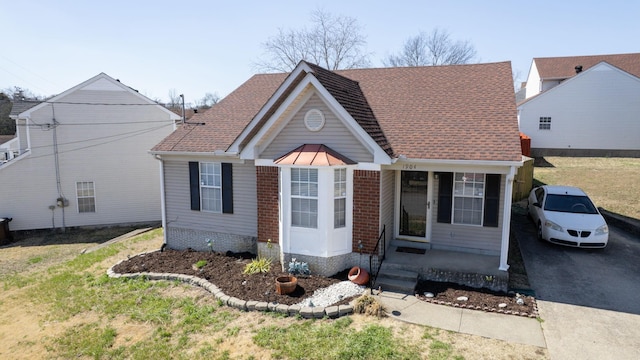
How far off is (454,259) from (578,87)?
2302cm

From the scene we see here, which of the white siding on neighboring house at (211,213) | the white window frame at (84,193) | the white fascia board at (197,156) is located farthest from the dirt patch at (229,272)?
the white window frame at (84,193)

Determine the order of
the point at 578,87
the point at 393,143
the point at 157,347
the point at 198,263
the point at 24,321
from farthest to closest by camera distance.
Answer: the point at 578,87 → the point at 198,263 → the point at 393,143 → the point at 24,321 → the point at 157,347

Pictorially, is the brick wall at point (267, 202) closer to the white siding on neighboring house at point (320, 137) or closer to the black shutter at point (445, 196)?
the white siding on neighboring house at point (320, 137)

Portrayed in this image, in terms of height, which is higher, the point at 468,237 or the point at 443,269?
the point at 468,237

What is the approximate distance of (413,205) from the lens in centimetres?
1071

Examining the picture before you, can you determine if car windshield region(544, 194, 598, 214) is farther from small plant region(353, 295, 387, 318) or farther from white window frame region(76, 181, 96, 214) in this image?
white window frame region(76, 181, 96, 214)

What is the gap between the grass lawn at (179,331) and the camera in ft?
20.3

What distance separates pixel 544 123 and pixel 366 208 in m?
23.1

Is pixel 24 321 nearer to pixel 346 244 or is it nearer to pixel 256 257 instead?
pixel 256 257

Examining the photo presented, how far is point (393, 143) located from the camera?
32.4 ft

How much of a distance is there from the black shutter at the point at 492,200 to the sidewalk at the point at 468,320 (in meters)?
3.10

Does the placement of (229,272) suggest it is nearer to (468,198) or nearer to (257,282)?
(257,282)

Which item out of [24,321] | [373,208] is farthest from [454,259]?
[24,321]

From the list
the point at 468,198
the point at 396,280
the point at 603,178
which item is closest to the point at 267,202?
the point at 396,280
